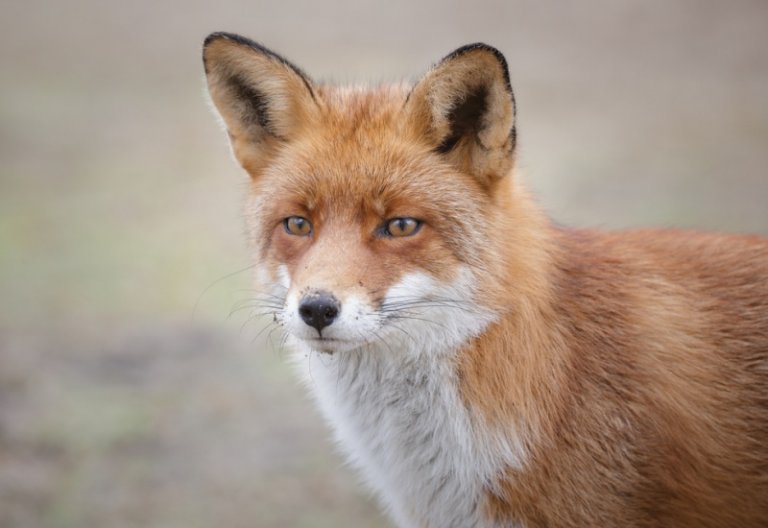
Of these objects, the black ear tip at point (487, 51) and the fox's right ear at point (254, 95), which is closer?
the black ear tip at point (487, 51)

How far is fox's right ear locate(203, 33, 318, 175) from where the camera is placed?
8.98 feet

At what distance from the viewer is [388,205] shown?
8.34 feet

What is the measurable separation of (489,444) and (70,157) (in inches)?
309

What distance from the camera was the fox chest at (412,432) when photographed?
2.58 m

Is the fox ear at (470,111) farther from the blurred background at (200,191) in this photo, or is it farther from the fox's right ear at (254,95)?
the blurred background at (200,191)

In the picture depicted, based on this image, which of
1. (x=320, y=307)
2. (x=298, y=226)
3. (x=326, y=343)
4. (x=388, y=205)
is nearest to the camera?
(x=320, y=307)

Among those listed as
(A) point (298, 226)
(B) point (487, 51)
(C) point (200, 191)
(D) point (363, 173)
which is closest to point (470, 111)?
(B) point (487, 51)

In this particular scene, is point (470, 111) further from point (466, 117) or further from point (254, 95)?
point (254, 95)

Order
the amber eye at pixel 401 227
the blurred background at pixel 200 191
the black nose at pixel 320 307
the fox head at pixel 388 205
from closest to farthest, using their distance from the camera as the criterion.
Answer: the black nose at pixel 320 307 < the fox head at pixel 388 205 < the amber eye at pixel 401 227 < the blurred background at pixel 200 191

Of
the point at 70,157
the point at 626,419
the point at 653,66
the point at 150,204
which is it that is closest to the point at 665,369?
the point at 626,419

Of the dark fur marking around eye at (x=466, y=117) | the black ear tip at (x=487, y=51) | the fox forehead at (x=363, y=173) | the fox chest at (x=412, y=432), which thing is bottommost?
the fox chest at (x=412, y=432)

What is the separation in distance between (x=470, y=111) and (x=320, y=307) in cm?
85

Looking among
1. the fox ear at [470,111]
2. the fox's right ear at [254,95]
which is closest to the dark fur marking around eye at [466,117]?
the fox ear at [470,111]

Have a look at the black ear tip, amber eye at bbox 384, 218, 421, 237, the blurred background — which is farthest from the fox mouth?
the blurred background
